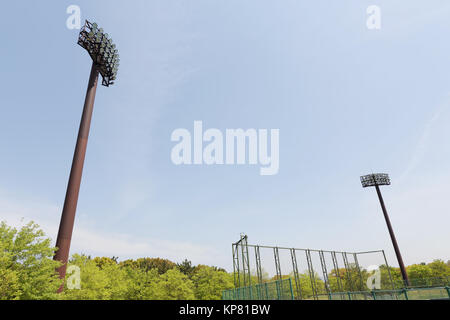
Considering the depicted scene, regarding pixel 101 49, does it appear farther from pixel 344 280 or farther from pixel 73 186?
pixel 344 280

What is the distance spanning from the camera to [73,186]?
2375 centimetres

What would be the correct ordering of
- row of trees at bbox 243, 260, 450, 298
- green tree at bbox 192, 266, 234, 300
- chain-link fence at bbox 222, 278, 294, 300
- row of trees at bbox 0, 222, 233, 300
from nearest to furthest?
1. chain-link fence at bbox 222, 278, 294, 300
2. row of trees at bbox 0, 222, 233, 300
3. row of trees at bbox 243, 260, 450, 298
4. green tree at bbox 192, 266, 234, 300

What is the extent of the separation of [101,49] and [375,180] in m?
60.1

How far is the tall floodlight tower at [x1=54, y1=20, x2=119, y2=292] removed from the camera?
21.7 metres

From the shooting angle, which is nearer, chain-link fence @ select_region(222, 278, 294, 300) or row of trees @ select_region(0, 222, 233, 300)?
chain-link fence @ select_region(222, 278, 294, 300)

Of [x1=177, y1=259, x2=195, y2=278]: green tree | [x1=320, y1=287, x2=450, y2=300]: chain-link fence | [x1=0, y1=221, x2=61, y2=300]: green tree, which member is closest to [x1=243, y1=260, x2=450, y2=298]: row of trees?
[x1=320, y1=287, x2=450, y2=300]: chain-link fence

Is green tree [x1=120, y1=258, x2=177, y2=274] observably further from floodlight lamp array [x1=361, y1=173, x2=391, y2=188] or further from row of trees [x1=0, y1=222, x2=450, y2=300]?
floodlight lamp array [x1=361, y1=173, x2=391, y2=188]

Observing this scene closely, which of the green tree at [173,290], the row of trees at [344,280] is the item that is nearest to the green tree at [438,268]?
the row of trees at [344,280]

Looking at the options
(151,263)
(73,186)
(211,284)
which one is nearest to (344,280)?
(211,284)

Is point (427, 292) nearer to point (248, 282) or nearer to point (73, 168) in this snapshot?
point (248, 282)

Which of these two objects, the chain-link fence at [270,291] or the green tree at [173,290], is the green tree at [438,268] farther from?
the chain-link fence at [270,291]

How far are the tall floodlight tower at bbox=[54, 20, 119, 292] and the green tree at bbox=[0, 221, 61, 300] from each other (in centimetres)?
159

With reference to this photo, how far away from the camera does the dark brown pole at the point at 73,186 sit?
2133 cm
